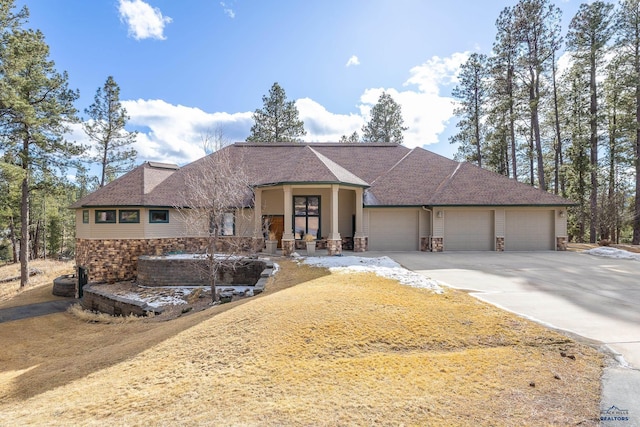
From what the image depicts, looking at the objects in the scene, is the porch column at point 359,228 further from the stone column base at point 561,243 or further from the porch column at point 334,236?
the stone column base at point 561,243

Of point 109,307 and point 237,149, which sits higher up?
point 237,149

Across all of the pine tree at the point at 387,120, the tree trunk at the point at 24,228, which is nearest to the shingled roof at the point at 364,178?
the tree trunk at the point at 24,228

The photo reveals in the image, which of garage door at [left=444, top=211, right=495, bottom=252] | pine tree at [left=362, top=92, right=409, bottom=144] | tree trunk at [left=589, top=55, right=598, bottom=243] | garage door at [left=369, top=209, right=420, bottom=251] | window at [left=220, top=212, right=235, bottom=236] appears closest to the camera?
garage door at [left=444, top=211, right=495, bottom=252]

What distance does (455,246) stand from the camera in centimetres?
1570

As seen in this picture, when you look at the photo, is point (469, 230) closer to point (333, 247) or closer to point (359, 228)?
point (359, 228)

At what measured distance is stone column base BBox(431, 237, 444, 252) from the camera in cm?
1536

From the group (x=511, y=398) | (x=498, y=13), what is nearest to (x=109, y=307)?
(x=511, y=398)

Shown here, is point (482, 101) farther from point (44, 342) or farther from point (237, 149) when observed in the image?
point (44, 342)

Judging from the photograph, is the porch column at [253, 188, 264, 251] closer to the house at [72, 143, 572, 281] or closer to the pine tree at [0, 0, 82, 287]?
the house at [72, 143, 572, 281]

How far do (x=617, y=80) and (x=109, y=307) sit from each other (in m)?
32.7

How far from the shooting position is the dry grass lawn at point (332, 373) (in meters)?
3.17

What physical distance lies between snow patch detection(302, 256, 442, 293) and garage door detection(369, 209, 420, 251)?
4.34 metres

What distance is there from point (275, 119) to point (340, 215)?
1695 cm

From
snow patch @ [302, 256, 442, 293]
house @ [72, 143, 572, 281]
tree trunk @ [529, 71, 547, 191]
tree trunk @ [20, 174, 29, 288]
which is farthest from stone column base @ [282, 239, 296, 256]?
tree trunk @ [529, 71, 547, 191]
